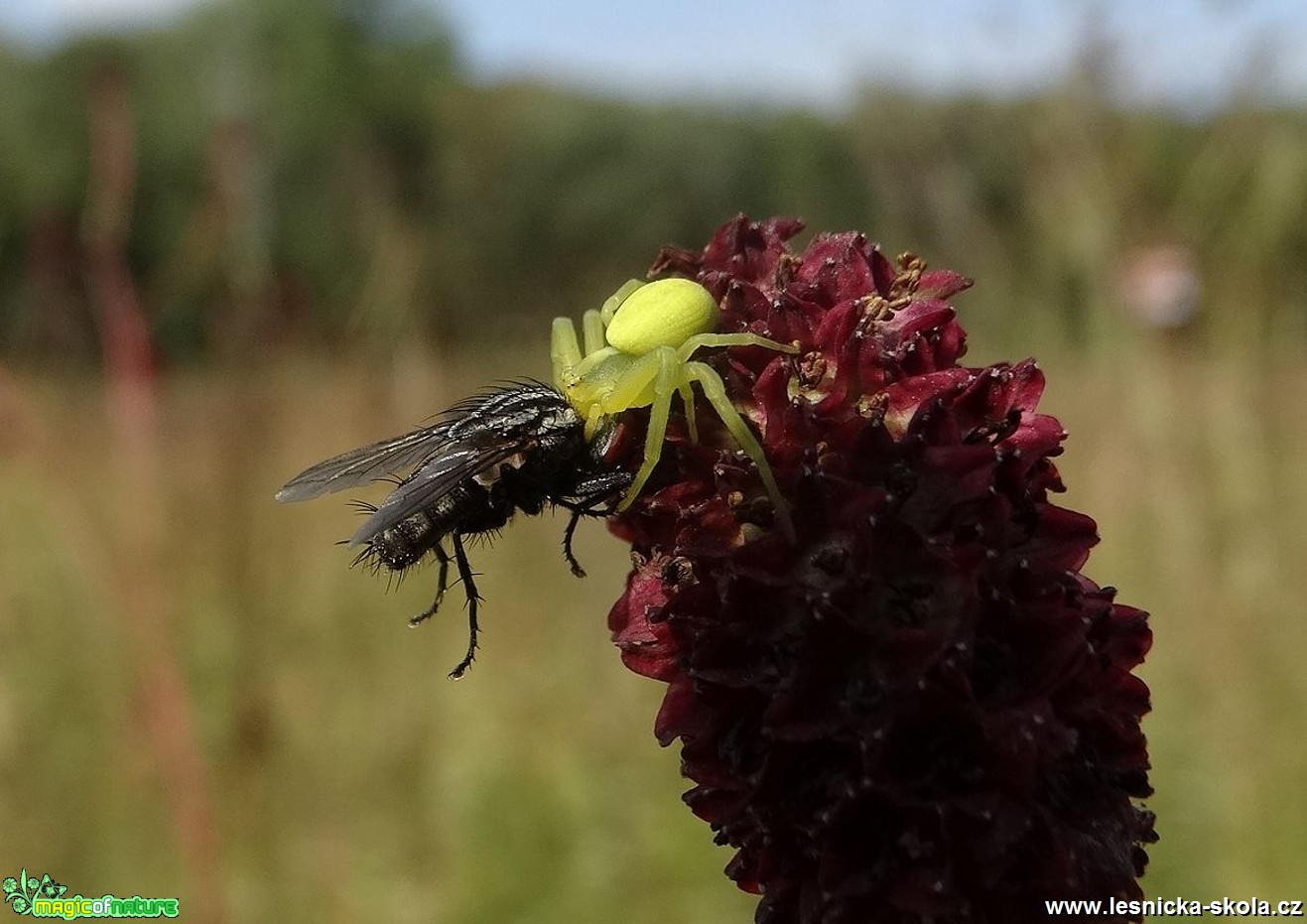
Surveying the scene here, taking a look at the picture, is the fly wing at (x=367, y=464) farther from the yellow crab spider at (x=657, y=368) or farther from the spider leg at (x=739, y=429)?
the spider leg at (x=739, y=429)

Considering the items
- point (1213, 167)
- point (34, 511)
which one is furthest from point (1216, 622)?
point (34, 511)

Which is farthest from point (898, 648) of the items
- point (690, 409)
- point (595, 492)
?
point (595, 492)

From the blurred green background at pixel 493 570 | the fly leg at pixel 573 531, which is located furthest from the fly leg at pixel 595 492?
the blurred green background at pixel 493 570

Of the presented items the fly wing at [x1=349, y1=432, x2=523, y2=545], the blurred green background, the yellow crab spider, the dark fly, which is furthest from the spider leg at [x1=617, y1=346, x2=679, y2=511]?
the blurred green background

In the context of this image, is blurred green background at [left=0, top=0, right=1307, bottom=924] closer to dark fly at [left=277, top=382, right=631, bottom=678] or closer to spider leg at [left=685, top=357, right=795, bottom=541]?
dark fly at [left=277, top=382, right=631, bottom=678]

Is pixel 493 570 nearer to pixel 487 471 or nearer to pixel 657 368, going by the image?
pixel 487 471

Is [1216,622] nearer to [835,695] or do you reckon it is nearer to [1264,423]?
[1264,423]
